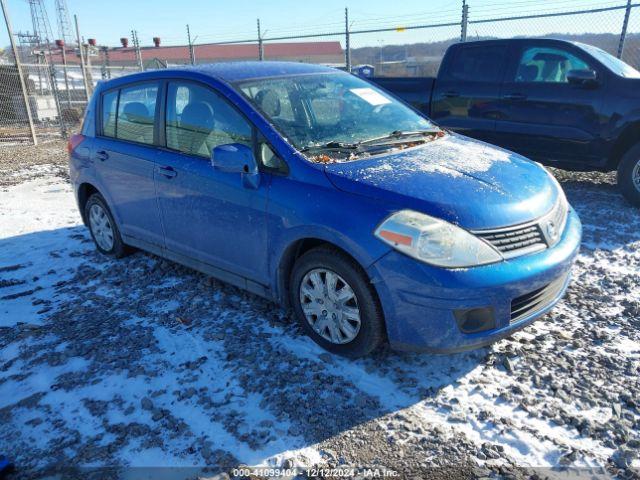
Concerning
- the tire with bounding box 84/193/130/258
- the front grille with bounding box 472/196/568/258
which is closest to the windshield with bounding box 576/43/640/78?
the front grille with bounding box 472/196/568/258

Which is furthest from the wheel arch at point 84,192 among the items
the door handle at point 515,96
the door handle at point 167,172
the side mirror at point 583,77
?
the side mirror at point 583,77

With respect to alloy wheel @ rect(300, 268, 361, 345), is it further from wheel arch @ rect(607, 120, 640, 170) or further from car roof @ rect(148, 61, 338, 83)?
wheel arch @ rect(607, 120, 640, 170)

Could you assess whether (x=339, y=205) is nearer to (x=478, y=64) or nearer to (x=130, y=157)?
(x=130, y=157)

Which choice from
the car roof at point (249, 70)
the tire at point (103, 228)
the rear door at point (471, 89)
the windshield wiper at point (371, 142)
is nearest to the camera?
the windshield wiper at point (371, 142)

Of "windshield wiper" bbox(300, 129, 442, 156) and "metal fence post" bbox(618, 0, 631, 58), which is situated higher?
"metal fence post" bbox(618, 0, 631, 58)

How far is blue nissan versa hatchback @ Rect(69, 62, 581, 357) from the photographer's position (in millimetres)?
2664

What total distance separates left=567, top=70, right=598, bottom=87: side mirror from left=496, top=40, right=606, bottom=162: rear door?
5cm

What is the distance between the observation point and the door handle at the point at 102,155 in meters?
4.50

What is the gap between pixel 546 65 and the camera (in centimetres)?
631

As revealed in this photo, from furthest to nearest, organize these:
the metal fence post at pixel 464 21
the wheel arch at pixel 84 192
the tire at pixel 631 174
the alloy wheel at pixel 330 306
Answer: the metal fence post at pixel 464 21
the tire at pixel 631 174
the wheel arch at pixel 84 192
the alloy wheel at pixel 330 306

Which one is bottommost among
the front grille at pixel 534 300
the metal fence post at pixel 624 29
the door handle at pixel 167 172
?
the front grille at pixel 534 300

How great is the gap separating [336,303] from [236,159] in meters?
1.11

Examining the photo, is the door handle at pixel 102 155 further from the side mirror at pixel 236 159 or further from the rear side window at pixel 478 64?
the rear side window at pixel 478 64

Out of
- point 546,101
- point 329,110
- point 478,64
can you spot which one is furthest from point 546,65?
point 329,110
